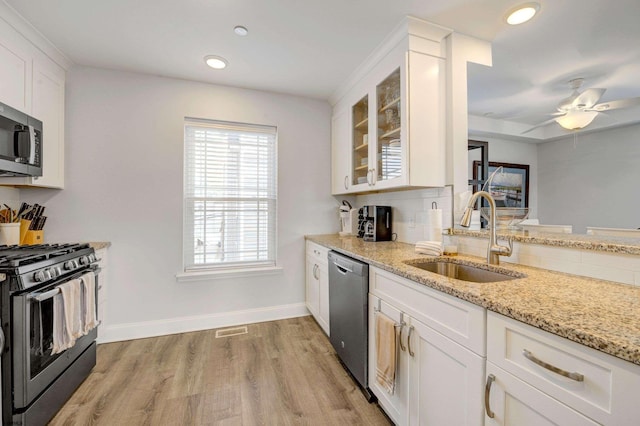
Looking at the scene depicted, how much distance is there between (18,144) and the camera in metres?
1.78

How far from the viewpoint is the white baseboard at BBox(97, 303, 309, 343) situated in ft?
8.00

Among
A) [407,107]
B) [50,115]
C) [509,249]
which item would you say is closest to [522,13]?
[407,107]

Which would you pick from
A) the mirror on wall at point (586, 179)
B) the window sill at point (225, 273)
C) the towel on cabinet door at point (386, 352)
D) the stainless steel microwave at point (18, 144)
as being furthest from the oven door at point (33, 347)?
the mirror on wall at point (586, 179)

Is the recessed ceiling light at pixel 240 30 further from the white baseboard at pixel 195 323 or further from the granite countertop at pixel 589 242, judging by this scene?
the white baseboard at pixel 195 323

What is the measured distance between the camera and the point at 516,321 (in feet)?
2.74

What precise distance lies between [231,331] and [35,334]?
1.47 m

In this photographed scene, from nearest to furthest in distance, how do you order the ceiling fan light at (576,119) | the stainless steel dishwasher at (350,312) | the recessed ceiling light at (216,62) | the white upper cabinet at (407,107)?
the stainless steel dishwasher at (350,312) → the white upper cabinet at (407,107) → the ceiling fan light at (576,119) → the recessed ceiling light at (216,62)

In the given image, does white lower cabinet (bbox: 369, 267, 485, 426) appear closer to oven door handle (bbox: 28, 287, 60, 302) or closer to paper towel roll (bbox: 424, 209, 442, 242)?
paper towel roll (bbox: 424, 209, 442, 242)

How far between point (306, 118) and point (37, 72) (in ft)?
7.36

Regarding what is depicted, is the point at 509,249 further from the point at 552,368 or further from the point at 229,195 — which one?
the point at 229,195

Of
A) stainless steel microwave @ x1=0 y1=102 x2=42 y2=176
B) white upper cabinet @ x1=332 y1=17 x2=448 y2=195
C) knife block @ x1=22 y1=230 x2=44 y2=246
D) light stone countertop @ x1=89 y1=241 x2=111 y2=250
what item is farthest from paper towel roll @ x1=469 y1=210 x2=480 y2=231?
knife block @ x1=22 y1=230 x2=44 y2=246

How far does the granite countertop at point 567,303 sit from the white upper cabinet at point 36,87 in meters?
2.73

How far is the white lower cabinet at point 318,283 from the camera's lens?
238cm

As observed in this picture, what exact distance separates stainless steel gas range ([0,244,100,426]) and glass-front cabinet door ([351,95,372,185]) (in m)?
2.28
